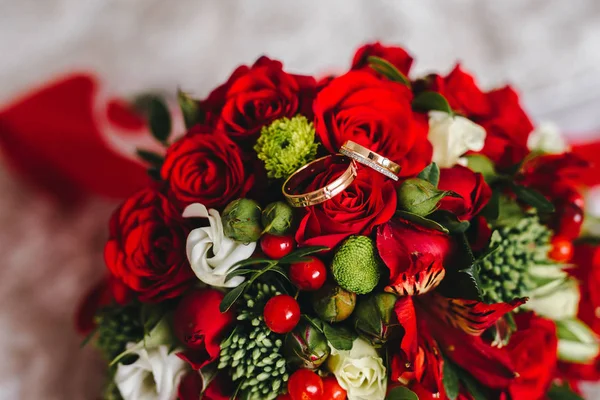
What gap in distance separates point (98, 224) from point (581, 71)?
97 cm

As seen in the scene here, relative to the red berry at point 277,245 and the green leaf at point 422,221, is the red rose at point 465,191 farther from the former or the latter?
the red berry at point 277,245

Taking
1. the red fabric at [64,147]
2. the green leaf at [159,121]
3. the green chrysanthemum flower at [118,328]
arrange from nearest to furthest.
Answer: the green chrysanthemum flower at [118,328], the green leaf at [159,121], the red fabric at [64,147]

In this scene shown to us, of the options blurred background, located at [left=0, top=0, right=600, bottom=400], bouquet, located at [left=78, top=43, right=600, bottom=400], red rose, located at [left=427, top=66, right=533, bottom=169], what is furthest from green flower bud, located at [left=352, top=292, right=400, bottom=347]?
blurred background, located at [left=0, top=0, right=600, bottom=400]

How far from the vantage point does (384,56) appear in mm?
565

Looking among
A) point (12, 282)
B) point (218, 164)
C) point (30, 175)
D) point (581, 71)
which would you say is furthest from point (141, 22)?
point (581, 71)

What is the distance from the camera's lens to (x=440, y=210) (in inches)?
18.9

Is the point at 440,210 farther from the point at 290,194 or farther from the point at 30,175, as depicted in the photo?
the point at 30,175

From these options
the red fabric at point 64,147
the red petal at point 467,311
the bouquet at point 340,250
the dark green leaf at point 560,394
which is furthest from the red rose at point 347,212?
the red fabric at point 64,147

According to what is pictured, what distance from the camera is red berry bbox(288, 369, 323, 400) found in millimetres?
442

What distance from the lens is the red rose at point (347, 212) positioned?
44 cm

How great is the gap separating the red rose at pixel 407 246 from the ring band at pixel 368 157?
0.05m

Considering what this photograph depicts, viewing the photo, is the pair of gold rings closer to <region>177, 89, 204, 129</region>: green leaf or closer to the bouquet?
the bouquet

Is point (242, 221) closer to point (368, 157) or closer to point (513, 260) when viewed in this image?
point (368, 157)

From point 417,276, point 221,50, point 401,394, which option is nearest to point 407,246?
point 417,276
